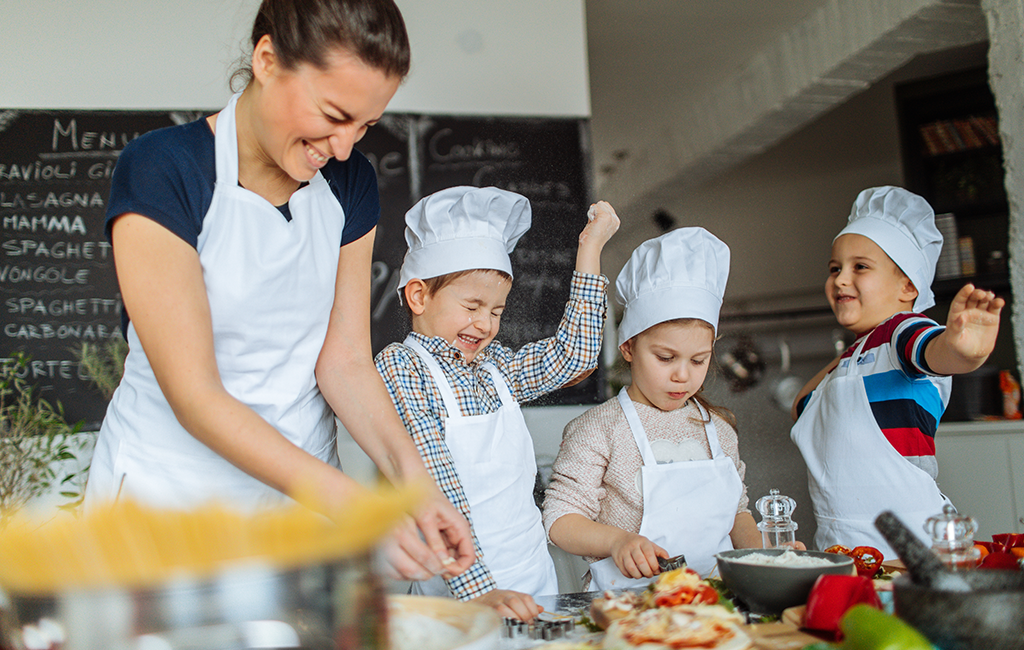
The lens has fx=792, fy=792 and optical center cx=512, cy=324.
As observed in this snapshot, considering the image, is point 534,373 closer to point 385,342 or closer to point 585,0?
point 385,342

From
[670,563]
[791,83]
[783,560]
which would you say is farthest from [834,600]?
[791,83]

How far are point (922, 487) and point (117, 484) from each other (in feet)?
4.53

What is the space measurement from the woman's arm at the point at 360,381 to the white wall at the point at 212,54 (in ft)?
4.12

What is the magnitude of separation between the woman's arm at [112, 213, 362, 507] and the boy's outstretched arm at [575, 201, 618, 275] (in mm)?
802

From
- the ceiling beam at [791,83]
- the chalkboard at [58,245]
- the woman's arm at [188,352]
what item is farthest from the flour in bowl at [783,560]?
the ceiling beam at [791,83]

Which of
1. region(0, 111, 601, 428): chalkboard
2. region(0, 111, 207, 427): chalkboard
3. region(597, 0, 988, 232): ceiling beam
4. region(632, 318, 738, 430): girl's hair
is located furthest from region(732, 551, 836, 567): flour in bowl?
region(597, 0, 988, 232): ceiling beam

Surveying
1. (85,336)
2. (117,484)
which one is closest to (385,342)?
(85,336)

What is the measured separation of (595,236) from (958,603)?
1.02 meters

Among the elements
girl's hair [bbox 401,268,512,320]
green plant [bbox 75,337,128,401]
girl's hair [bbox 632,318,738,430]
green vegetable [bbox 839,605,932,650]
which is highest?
girl's hair [bbox 401,268,512,320]

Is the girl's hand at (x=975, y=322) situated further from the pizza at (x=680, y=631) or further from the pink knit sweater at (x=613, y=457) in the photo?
the pizza at (x=680, y=631)

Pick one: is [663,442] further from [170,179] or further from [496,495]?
[170,179]

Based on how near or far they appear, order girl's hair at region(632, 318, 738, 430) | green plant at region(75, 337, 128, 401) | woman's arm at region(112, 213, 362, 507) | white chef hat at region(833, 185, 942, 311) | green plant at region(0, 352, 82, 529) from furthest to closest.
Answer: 1. green plant at region(75, 337, 128, 401)
2. green plant at region(0, 352, 82, 529)
3. white chef hat at region(833, 185, 942, 311)
4. girl's hair at region(632, 318, 738, 430)
5. woman's arm at region(112, 213, 362, 507)

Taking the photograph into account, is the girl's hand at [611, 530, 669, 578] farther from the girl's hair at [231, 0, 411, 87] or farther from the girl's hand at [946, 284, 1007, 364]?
the girl's hair at [231, 0, 411, 87]

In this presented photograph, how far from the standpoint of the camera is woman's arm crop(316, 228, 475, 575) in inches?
39.4
